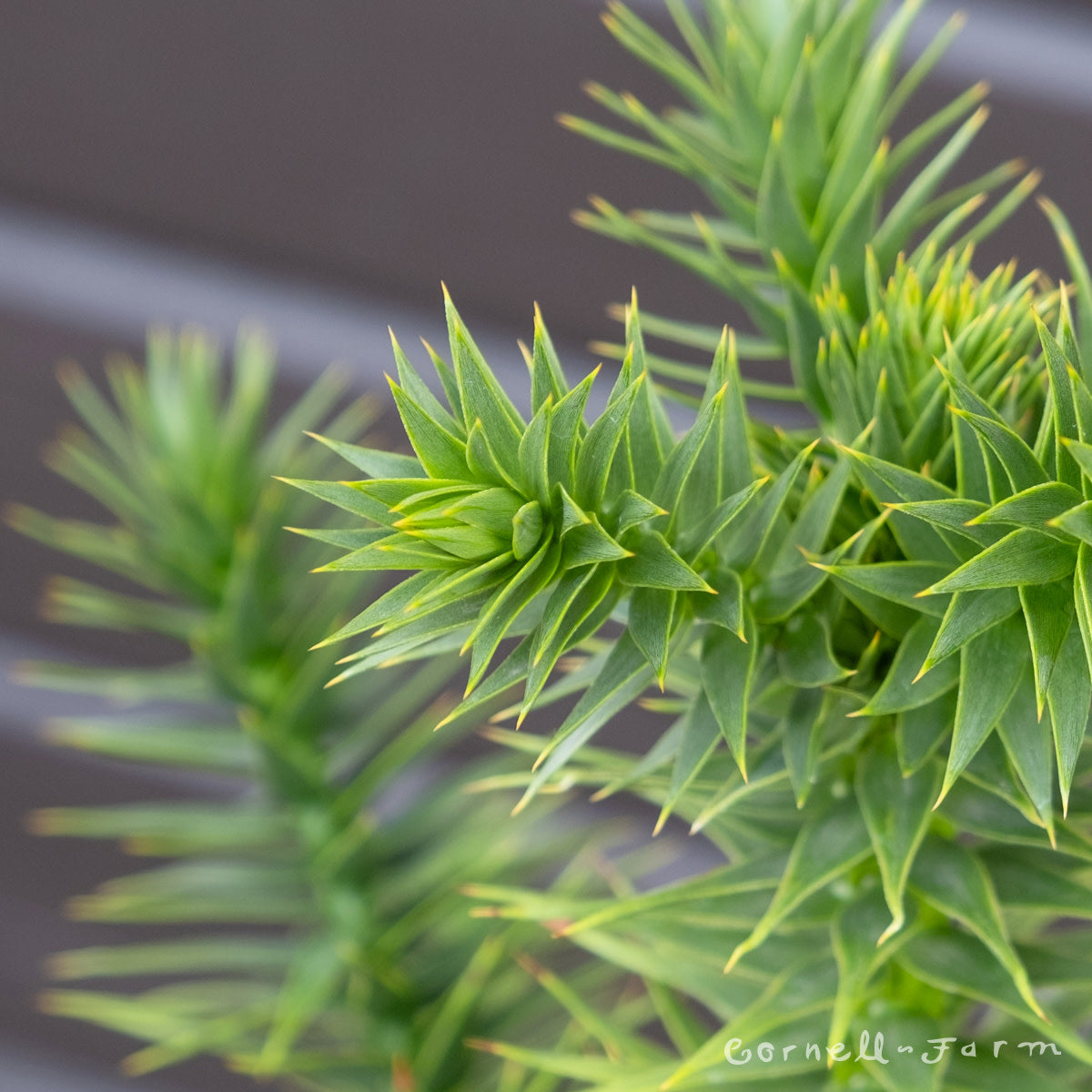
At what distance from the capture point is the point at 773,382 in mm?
722

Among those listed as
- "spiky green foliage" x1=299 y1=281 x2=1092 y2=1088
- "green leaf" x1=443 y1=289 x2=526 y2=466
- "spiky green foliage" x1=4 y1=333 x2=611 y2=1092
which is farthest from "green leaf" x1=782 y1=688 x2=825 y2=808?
"spiky green foliage" x1=4 y1=333 x2=611 y2=1092

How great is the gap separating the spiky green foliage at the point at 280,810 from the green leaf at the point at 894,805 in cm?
25

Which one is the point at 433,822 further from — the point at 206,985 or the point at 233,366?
the point at 233,366

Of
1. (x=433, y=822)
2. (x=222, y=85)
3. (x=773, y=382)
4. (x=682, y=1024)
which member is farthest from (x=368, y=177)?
(x=682, y=1024)

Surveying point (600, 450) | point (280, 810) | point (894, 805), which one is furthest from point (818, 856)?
→ point (280, 810)

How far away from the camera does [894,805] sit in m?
0.28

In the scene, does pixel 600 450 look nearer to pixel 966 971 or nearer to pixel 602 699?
pixel 602 699

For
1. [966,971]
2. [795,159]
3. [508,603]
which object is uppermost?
[795,159]

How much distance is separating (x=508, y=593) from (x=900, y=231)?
0.65ft

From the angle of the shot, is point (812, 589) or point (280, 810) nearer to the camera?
point (812, 589)

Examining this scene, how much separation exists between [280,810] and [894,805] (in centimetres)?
34

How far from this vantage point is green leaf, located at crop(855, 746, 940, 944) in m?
0.27

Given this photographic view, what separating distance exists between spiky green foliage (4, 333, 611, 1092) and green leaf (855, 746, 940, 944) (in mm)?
246

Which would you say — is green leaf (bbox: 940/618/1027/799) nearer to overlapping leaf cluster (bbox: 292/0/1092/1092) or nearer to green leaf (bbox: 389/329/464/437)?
overlapping leaf cluster (bbox: 292/0/1092/1092)
